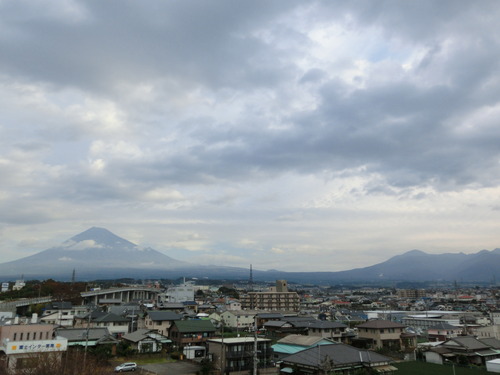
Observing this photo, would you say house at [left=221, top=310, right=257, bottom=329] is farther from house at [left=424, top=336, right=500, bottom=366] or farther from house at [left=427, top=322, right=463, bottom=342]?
house at [left=424, top=336, right=500, bottom=366]

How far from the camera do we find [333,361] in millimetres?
20344

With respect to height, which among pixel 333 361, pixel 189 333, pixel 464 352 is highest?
pixel 333 361

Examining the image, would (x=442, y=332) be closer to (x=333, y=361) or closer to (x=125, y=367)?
(x=333, y=361)

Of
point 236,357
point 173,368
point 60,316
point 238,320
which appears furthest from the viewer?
point 238,320

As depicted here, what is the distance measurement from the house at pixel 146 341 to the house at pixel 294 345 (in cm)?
1053

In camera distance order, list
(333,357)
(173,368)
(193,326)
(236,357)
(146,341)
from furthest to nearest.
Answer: (193,326), (146,341), (173,368), (236,357), (333,357)

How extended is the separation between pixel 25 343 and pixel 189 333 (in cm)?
1500

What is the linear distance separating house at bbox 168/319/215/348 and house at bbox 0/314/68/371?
11819 mm

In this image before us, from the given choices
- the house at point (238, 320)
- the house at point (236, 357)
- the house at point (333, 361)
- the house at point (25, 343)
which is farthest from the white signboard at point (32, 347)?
the house at point (238, 320)

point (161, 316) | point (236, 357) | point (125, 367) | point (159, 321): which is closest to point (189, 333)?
point (159, 321)

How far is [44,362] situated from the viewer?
731 inches

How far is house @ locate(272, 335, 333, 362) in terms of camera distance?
28.6 meters

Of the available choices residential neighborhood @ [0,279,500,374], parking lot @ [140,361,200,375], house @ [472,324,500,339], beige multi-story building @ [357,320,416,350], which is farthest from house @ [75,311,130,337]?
house @ [472,324,500,339]

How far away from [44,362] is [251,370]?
13.6 metres
